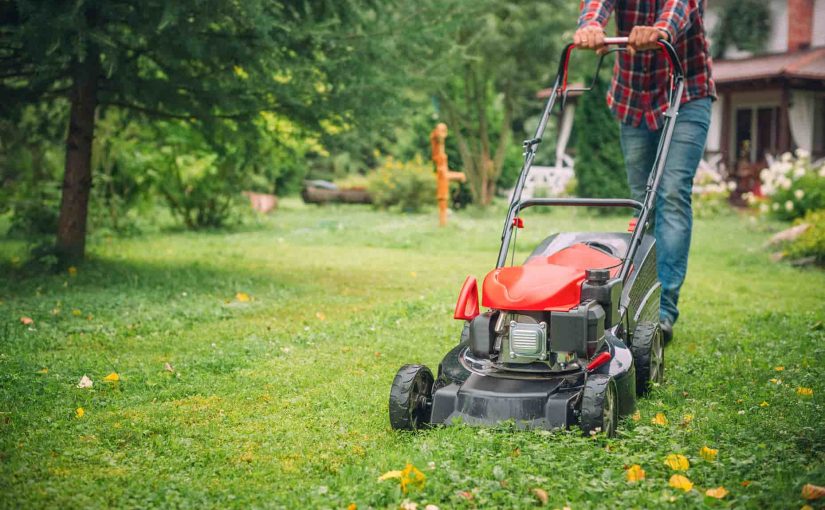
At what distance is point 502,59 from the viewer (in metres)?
15.5

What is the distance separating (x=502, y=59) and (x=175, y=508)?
13810 mm

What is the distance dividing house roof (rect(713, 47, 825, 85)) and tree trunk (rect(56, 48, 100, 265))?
12.4 meters

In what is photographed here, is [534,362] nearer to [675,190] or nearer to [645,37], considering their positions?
[645,37]

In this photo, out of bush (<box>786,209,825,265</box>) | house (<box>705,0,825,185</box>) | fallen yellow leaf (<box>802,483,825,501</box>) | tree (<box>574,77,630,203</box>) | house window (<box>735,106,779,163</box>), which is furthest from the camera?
house window (<box>735,106,779,163</box>)

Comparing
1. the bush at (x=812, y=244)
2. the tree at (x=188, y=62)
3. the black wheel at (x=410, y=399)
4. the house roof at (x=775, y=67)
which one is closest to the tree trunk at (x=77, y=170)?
the tree at (x=188, y=62)

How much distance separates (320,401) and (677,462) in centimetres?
154

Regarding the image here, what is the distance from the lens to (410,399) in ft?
10.2

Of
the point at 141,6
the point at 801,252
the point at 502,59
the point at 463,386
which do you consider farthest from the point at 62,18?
the point at 502,59

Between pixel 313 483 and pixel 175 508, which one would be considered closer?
pixel 175 508

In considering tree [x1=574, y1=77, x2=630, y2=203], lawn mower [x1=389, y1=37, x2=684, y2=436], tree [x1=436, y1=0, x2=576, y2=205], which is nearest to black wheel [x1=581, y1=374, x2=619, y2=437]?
lawn mower [x1=389, y1=37, x2=684, y2=436]

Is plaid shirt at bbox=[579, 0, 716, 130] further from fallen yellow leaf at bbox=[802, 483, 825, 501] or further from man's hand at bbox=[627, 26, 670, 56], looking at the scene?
fallen yellow leaf at bbox=[802, 483, 825, 501]

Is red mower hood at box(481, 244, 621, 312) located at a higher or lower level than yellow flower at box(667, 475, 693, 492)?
higher

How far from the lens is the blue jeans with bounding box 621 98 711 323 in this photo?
15.0ft

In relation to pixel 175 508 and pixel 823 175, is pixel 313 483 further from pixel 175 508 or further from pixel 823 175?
pixel 823 175
